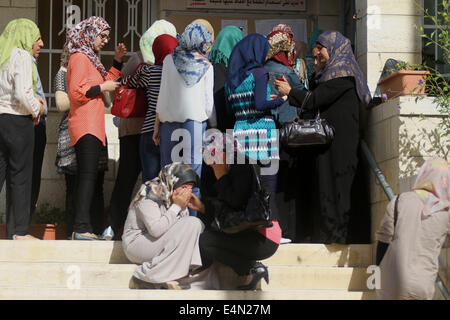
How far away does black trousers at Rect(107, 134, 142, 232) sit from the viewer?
26.0 feet

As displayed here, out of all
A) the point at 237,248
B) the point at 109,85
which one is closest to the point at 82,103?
the point at 109,85

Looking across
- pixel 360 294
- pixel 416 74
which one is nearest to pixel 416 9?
pixel 416 74

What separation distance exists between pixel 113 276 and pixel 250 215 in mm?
1213

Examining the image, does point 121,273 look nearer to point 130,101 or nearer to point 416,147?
point 130,101

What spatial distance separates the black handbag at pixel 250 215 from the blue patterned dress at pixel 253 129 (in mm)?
1064

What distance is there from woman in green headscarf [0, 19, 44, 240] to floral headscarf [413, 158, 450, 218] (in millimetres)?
3305

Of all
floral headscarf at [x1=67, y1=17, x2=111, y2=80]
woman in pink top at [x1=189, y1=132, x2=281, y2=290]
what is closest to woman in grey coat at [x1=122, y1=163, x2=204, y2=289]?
Answer: woman in pink top at [x1=189, y1=132, x2=281, y2=290]

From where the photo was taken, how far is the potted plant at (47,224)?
852 centimetres

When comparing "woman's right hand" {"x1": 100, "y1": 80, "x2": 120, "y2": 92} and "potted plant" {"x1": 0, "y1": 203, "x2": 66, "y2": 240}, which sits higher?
"woman's right hand" {"x1": 100, "y1": 80, "x2": 120, "y2": 92}

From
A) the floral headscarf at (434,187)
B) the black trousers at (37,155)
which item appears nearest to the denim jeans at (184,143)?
the black trousers at (37,155)

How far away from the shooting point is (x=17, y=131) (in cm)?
749

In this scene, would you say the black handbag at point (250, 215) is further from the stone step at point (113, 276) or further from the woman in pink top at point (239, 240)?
the stone step at point (113, 276)

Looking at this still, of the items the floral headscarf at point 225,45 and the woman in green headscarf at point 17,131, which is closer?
the woman in green headscarf at point 17,131

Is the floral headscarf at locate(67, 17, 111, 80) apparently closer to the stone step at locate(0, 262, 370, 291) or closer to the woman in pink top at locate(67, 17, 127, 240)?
the woman in pink top at locate(67, 17, 127, 240)
